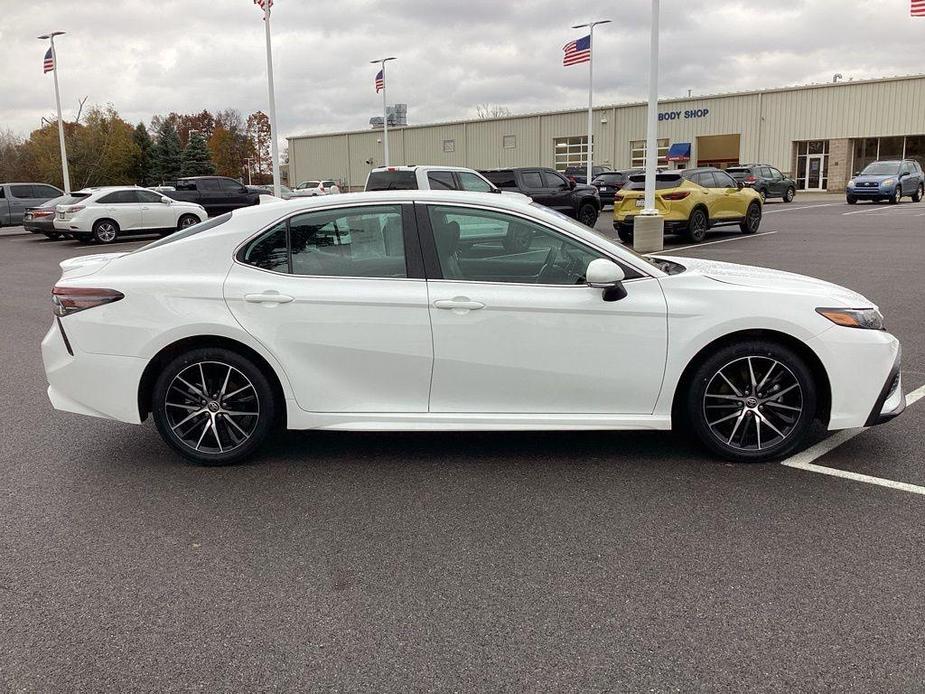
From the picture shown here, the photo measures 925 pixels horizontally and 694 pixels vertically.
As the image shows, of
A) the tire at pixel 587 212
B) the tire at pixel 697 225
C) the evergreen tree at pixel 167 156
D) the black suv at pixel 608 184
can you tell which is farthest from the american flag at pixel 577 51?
the evergreen tree at pixel 167 156

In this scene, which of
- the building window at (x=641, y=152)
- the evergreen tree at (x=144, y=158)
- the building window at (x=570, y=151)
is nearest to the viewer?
the building window at (x=641, y=152)

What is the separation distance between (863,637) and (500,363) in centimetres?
224

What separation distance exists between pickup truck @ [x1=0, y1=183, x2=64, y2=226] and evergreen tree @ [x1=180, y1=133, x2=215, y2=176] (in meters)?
53.9

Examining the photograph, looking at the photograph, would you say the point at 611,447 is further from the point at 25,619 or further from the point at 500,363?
the point at 25,619

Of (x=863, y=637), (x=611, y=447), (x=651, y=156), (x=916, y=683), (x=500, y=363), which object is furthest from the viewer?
(x=651, y=156)

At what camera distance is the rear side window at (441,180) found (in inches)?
664

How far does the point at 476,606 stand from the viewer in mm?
3174

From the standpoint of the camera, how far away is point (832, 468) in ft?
15.2

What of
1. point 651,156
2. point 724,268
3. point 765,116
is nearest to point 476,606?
point 724,268

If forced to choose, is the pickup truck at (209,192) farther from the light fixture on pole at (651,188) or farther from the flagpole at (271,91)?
the light fixture on pole at (651,188)

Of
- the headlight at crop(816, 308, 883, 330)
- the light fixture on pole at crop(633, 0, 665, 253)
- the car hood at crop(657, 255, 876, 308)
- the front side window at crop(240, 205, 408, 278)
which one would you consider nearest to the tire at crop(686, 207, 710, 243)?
the light fixture on pole at crop(633, 0, 665, 253)

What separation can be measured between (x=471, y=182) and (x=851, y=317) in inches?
552

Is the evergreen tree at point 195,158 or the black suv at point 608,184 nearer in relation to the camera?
the black suv at point 608,184

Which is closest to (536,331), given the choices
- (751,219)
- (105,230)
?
(751,219)
